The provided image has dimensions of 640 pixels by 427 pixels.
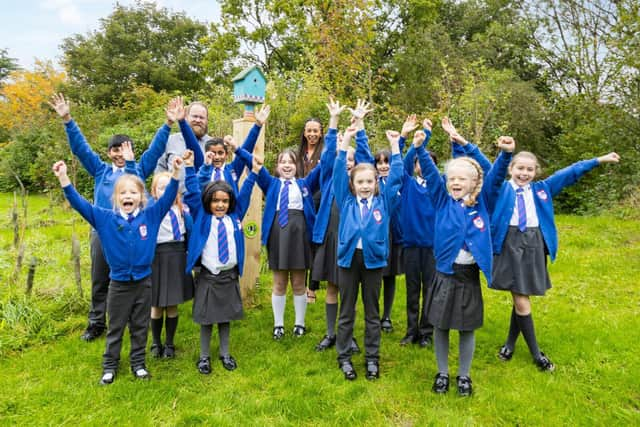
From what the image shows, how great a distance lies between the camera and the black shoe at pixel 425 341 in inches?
163

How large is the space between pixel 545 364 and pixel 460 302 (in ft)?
3.89

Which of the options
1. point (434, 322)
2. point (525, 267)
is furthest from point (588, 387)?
point (434, 322)

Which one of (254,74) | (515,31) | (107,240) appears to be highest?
(515,31)

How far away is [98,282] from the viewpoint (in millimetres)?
4105

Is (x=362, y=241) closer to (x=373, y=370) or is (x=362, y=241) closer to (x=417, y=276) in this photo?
(x=417, y=276)

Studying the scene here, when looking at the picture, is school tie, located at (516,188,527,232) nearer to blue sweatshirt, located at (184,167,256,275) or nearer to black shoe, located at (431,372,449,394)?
black shoe, located at (431,372,449,394)

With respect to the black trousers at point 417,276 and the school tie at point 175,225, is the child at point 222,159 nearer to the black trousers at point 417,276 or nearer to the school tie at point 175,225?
the school tie at point 175,225

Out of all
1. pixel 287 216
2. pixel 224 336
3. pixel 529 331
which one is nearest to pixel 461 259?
pixel 529 331

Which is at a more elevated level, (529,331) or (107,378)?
(529,331)

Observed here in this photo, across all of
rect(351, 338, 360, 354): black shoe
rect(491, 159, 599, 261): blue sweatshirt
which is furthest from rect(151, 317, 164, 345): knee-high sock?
rect(491, 159, 599, 261): blue sweatshirt

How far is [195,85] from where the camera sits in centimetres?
2794

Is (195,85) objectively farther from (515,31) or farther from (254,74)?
(254,74)

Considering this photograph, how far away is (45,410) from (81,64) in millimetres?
28280

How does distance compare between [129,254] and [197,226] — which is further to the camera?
[197,226]
